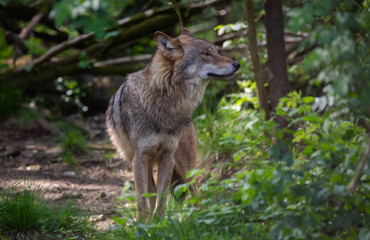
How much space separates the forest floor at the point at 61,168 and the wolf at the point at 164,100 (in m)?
0.78

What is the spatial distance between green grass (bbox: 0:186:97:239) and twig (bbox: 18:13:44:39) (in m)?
6.59

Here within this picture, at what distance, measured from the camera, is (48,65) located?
30.3ft

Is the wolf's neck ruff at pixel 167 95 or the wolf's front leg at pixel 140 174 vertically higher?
the wolf's neck ruff at pixel 167 95

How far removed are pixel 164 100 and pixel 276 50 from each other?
1.88 metres

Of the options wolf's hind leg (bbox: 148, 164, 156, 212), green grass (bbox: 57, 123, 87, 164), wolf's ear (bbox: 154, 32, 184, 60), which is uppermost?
wolf's ear (bbox: 154, 32, 184, 60)

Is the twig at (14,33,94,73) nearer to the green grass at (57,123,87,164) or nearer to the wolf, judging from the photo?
the green grass at (57,123,87,164)

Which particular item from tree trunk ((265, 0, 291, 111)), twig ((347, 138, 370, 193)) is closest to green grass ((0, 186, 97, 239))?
twig ((347, 138, 370, 193))

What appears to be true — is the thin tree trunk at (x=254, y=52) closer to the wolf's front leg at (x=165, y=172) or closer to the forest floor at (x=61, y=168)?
the wolf's front leg at (x=165, y=172)

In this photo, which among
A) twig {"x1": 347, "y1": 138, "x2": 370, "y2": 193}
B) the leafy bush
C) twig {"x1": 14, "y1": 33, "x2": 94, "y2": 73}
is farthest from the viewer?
twig {"x1": 14, "y1": 33, "x2": 94, "y2": 73}

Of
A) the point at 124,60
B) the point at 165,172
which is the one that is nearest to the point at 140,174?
the point at 165,172

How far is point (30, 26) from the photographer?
9906 millimetres

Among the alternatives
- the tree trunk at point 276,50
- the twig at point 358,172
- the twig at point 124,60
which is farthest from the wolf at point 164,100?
the twig at point 124,60

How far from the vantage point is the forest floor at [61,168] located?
5.37 metres

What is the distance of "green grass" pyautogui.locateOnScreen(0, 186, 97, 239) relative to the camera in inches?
151
